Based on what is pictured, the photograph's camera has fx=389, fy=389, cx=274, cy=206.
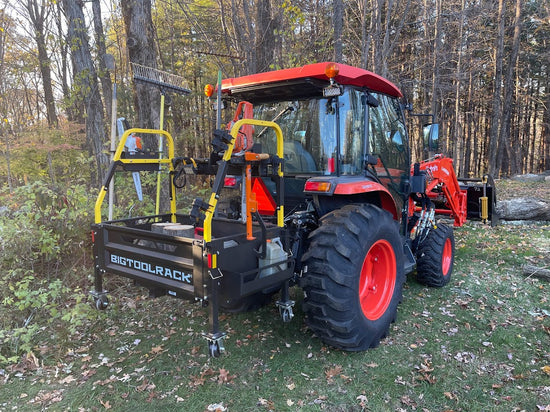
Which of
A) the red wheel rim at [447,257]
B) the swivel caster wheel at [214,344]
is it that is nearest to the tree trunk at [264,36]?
the red wheel rim at [447,257]

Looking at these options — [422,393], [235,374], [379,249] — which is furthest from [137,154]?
[422,393]

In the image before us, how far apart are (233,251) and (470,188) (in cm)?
586

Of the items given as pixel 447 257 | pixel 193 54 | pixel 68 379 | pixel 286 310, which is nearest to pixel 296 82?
pixel 286 310

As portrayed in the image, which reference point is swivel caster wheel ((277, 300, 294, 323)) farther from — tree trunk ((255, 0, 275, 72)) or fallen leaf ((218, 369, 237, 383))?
tree trunk ((255, 0, 275, 72))

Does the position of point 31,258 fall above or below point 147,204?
below

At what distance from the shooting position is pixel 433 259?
5020 millimetres

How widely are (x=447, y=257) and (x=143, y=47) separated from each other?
5612 mm

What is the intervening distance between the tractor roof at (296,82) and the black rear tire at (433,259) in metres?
2.06

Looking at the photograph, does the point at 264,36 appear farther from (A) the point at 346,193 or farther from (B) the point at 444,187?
(A) the point at 346,193

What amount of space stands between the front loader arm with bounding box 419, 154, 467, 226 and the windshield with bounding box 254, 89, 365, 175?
193 cm

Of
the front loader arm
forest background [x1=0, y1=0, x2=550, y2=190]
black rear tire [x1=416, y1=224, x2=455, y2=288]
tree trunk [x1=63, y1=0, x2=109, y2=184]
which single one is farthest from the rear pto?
tree trunk [x1=63, y1=0, x2=109, y2=184]

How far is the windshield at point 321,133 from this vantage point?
375 centimetres

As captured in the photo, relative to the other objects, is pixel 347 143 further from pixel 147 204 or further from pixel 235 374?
pixel 147 204

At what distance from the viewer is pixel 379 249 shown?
12.8 feet
